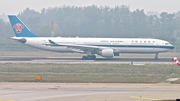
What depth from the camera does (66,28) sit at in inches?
3511

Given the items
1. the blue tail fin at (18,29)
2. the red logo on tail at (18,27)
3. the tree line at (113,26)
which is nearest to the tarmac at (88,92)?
the blue tail fin at (18,29)

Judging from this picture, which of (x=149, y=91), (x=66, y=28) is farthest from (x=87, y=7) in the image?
(x=149, y=91)

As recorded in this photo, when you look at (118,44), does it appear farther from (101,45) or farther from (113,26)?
(113,26)

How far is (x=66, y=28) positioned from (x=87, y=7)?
103 ft

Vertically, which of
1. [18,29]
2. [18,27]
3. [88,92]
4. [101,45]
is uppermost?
[18,27]


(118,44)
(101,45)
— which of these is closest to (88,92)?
(101,45)

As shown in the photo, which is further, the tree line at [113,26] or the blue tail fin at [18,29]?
the tree line at [113,26]

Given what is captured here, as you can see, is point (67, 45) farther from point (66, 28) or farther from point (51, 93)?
point (66, 28)

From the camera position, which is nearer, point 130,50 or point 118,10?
point 130,50

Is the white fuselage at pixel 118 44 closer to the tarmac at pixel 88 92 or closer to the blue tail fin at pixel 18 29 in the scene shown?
the blue tail fin at pixel 18 29

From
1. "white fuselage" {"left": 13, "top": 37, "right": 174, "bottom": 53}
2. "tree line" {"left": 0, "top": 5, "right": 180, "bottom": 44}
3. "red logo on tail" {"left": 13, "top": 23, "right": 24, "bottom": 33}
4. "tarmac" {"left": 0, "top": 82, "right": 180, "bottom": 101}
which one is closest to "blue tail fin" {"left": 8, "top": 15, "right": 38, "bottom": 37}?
"red logo on tail" {"left": 13, "top": 23, "right": 24, "bottom": 33}

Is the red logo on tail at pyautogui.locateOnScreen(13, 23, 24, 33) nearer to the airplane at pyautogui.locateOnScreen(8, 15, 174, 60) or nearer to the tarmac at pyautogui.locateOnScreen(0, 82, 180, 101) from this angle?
the airplane at pyautogui.locateOnScreen(8, 15, 174, 60)

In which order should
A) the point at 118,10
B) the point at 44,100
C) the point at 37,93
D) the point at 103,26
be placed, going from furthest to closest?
the point at 118,10 → the point at 103,26 → the point at 37,93 → the point at 44,100

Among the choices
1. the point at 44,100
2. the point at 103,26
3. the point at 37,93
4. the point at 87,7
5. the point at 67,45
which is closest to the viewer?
the point at 44,100
